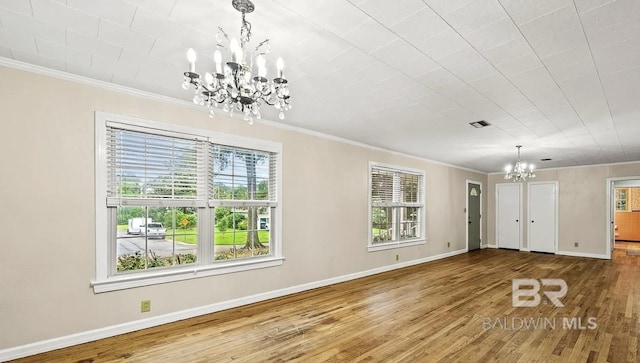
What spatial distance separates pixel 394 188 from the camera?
6547 millimetres

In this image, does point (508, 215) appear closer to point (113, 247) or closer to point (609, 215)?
point (609, 215)

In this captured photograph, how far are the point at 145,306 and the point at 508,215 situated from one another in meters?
9.86

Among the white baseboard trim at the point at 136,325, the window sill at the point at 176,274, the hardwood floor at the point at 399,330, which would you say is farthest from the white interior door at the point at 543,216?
the window sill at the point at 176,274

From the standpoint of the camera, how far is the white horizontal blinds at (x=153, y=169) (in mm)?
3119

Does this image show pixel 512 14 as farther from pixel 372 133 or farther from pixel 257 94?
pixel 372 133

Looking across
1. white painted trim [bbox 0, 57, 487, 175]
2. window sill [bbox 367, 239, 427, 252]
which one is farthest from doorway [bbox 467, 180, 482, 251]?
white painted trim [bbox 0, 57, 487, 175]

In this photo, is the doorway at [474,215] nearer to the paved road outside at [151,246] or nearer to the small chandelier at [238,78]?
the paved road outside at [151,246]

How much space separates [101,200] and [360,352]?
2.87 metres

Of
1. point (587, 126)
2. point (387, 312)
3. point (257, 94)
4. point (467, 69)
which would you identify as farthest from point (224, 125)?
point (587, 126)

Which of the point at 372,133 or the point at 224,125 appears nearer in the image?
the point at 224,125

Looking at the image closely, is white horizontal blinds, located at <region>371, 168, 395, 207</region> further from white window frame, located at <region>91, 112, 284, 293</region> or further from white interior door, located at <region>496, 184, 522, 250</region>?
white interior door, located at <region>496, 184, 522, 250</region>

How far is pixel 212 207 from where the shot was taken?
147 inches

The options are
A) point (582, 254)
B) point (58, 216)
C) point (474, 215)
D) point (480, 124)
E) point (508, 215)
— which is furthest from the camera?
point (508, 215)

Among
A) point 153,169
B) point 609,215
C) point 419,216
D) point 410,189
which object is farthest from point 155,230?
point 609,215
